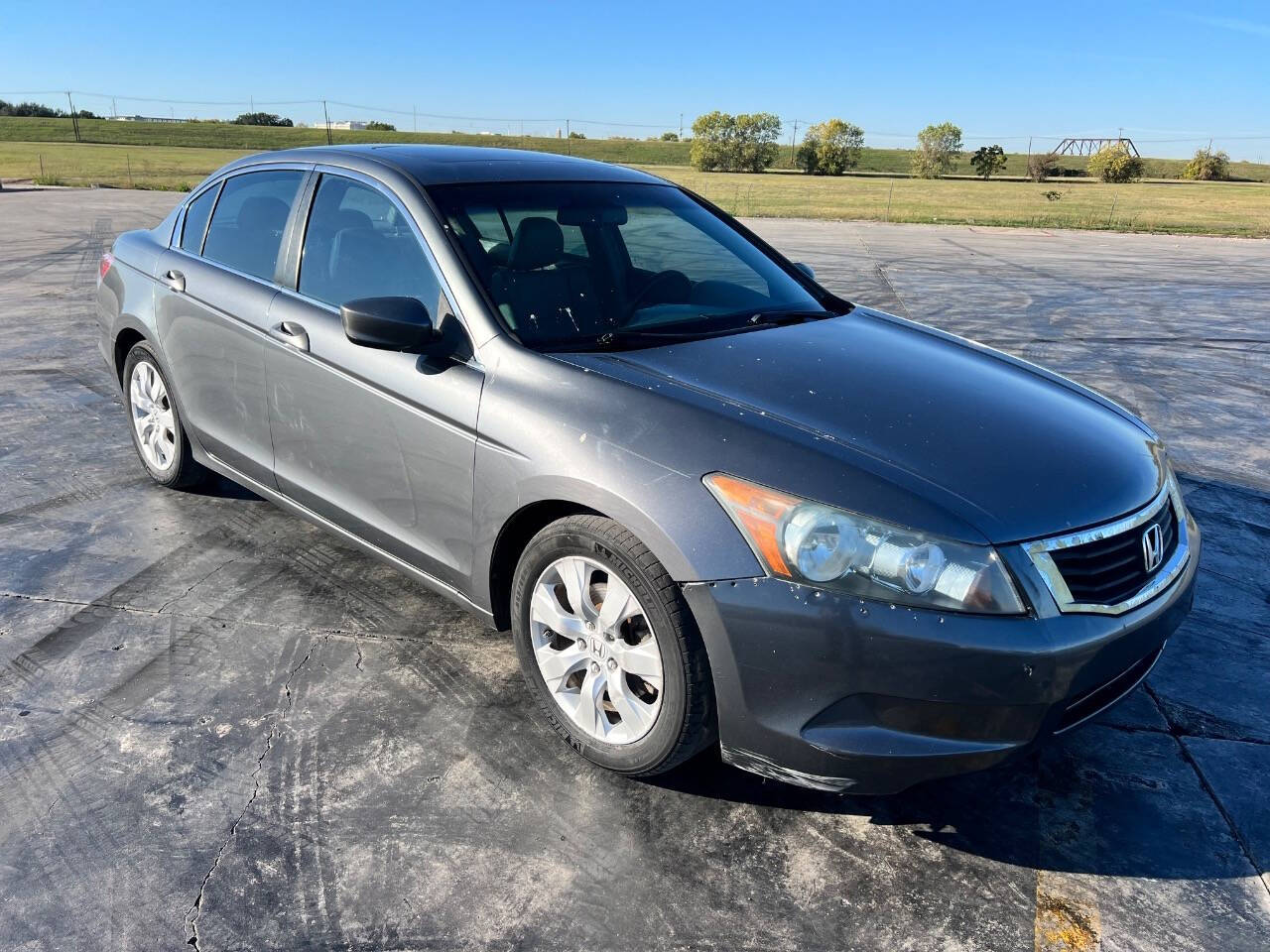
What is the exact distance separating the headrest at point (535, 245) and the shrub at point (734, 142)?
86046mm

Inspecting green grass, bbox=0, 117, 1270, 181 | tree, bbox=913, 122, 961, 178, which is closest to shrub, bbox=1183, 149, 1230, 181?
green grass, bbox=0, 117, 1270, 181

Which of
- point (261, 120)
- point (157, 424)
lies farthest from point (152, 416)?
point (261, 120)

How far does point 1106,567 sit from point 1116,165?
270 ft

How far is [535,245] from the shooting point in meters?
3.34

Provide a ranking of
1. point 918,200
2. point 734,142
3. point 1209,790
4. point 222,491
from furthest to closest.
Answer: point 734,142, point 918,200, point 222,491, point 1209,790

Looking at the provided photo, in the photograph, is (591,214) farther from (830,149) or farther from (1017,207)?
(830,149)

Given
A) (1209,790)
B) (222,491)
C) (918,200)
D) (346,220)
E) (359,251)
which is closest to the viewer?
(1209,790)

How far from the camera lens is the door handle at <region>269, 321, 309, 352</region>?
3.48 m

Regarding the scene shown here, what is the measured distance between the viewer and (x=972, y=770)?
2295mm

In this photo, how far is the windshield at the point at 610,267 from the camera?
3111 millimetres

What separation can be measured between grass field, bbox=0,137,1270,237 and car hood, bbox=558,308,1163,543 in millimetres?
25814

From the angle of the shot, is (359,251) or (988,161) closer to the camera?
(359,251)

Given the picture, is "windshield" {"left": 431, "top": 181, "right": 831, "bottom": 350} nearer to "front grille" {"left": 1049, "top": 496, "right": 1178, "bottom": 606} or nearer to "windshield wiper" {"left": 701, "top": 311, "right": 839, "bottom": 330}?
"windshield wiper" {"left": 701, "top": 311, "right": 839, "bottom": 330}

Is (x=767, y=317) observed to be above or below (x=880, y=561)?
above
